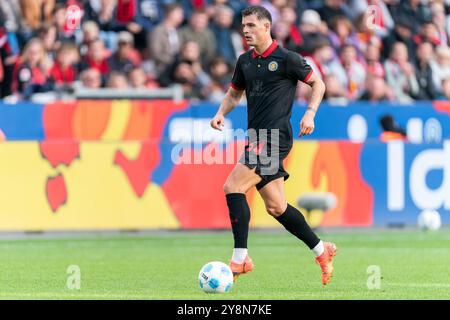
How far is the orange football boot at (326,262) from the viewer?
11.1 m

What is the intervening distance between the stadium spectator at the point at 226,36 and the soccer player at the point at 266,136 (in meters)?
10.4

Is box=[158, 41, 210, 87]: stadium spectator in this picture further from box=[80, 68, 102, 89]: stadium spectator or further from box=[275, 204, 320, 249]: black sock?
box=[275, 204, 320, 249]: black sock

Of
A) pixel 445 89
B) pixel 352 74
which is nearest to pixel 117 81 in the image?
pixel 352 74

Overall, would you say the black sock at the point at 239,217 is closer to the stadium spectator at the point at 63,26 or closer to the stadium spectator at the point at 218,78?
the stadium spectator at the point at 63,26

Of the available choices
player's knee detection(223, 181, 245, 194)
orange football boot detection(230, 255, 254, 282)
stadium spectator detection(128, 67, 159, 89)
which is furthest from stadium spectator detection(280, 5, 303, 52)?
orange football boot detection(230, 255, 254, 282)

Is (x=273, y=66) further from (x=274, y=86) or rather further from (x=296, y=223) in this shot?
(x=296, y=223)

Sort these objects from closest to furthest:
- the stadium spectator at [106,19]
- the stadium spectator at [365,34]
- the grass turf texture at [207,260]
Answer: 1. the grass turf texture at [207,260]
2. the stadium spectator at [106,19]
3. the stadium spectator at [365,34]

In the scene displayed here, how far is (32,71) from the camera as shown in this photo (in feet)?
64.1

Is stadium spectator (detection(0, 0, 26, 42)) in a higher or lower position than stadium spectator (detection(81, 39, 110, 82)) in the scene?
higher

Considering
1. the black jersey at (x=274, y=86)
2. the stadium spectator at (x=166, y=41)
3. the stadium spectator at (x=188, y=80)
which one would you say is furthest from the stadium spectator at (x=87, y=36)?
the black jersey at (x=274, y=86)

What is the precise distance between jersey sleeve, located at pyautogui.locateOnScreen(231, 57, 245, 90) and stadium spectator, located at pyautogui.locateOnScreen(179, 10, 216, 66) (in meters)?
9.71

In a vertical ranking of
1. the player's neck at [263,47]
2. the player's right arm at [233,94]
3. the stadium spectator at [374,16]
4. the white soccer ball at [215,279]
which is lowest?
the white soccer ball at [215,279]

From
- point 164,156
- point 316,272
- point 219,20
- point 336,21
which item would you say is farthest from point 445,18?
point 316,272

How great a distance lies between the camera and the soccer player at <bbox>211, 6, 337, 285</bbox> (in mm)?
11062
